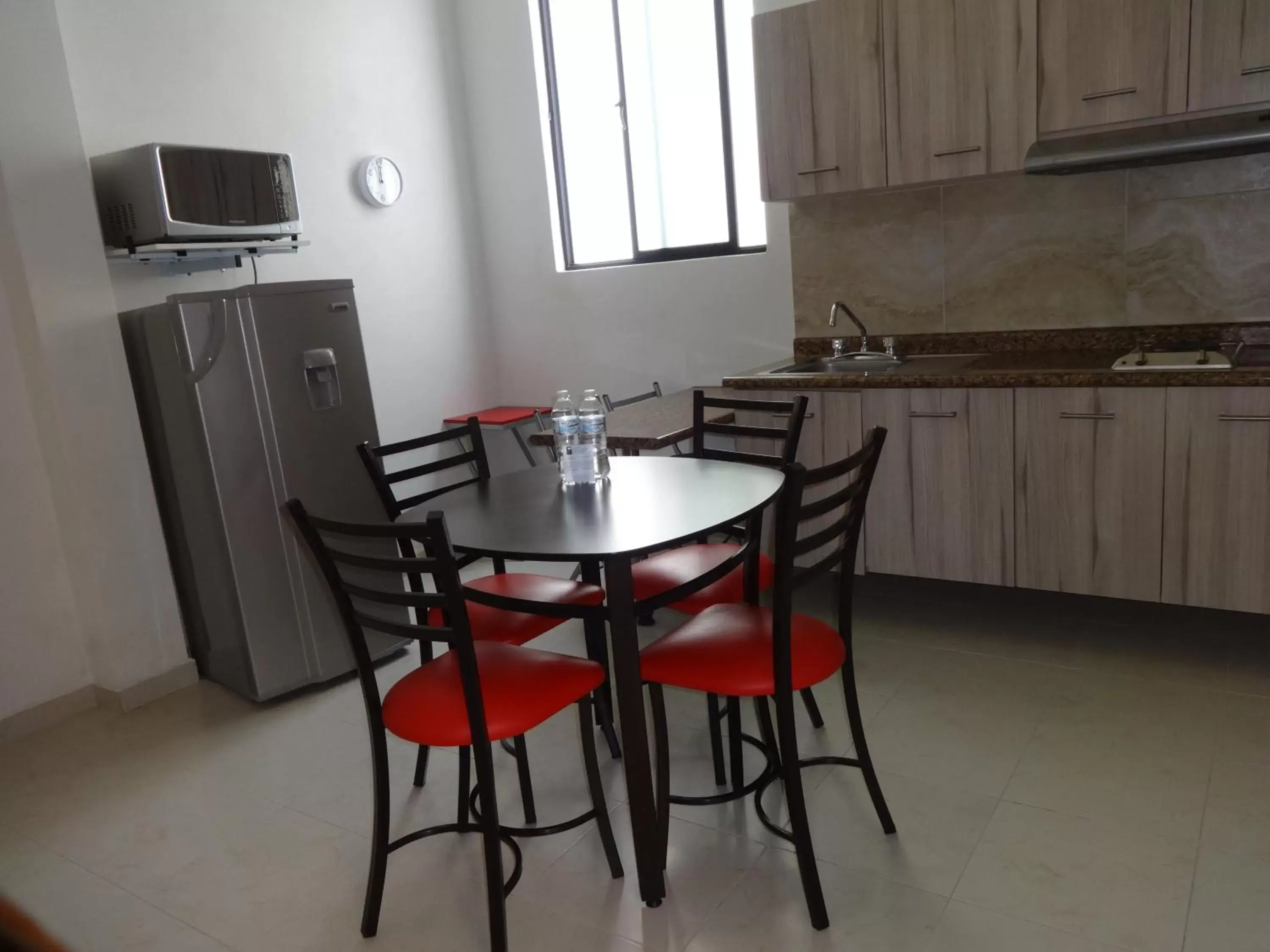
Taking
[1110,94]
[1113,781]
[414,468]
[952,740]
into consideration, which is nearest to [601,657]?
[414,468]

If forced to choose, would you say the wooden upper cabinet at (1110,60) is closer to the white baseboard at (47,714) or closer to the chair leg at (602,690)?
the chair leg at (602,690)

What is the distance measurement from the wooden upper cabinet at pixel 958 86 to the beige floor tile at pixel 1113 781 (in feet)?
5.71

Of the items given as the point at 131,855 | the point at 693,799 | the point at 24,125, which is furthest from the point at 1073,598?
the point at 24,125

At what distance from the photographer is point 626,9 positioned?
→ 4078 mm

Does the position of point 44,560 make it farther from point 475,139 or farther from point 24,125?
point 475,139

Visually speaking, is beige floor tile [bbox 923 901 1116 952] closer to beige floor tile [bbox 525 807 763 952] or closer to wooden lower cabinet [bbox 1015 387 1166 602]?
beige floor tile [bbox 525 807 763 952]

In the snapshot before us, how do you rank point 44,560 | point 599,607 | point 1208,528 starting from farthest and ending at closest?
point 44,560 → point 1208,528 → point 599,607

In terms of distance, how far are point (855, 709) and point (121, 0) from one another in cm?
334

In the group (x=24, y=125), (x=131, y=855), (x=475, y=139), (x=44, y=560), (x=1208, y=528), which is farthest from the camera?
(x=475, y=139)

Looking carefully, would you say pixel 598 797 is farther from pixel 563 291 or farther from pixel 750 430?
pixel 563 291

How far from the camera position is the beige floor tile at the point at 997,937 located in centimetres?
172

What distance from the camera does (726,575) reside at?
2287 mm

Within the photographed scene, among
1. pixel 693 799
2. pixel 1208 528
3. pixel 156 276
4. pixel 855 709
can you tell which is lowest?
pixel 693 799

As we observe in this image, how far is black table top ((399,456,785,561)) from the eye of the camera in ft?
5.92
